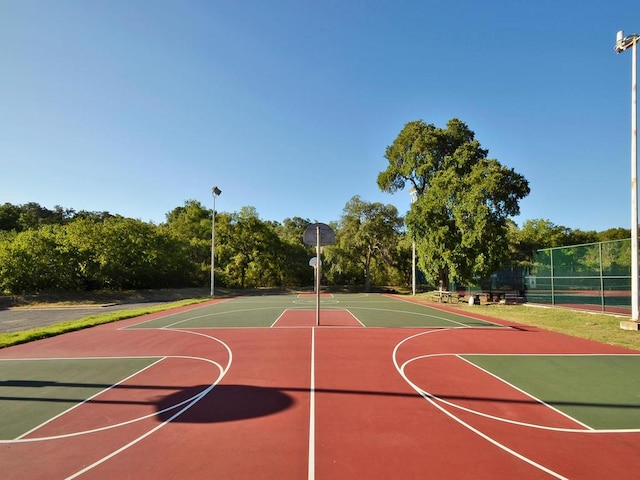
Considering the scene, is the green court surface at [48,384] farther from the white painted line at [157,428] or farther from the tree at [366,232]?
the tree at [366,232]

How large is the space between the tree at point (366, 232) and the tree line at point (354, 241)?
4.9 inches

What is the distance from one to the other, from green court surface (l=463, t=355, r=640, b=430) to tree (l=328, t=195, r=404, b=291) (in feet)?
106

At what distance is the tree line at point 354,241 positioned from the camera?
25219mm

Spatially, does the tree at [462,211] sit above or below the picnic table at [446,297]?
above

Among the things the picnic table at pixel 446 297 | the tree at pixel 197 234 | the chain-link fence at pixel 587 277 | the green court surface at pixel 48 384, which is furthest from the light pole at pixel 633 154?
the tree at pixel 197 234

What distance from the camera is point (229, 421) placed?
5527 mm

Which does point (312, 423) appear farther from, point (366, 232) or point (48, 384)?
point (366, 232)

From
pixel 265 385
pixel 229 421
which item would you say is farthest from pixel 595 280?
pixel 229 421

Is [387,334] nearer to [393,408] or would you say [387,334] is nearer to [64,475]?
[393,408]

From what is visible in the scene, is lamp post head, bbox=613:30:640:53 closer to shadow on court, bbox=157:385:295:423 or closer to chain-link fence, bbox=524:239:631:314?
chain-link fence, bbox=524:239:631:314

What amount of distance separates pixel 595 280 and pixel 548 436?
16.9 metres

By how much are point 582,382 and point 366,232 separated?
3469cm

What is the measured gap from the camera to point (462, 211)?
2558 centimetres

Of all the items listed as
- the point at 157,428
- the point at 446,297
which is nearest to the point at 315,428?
the point at 157,428
